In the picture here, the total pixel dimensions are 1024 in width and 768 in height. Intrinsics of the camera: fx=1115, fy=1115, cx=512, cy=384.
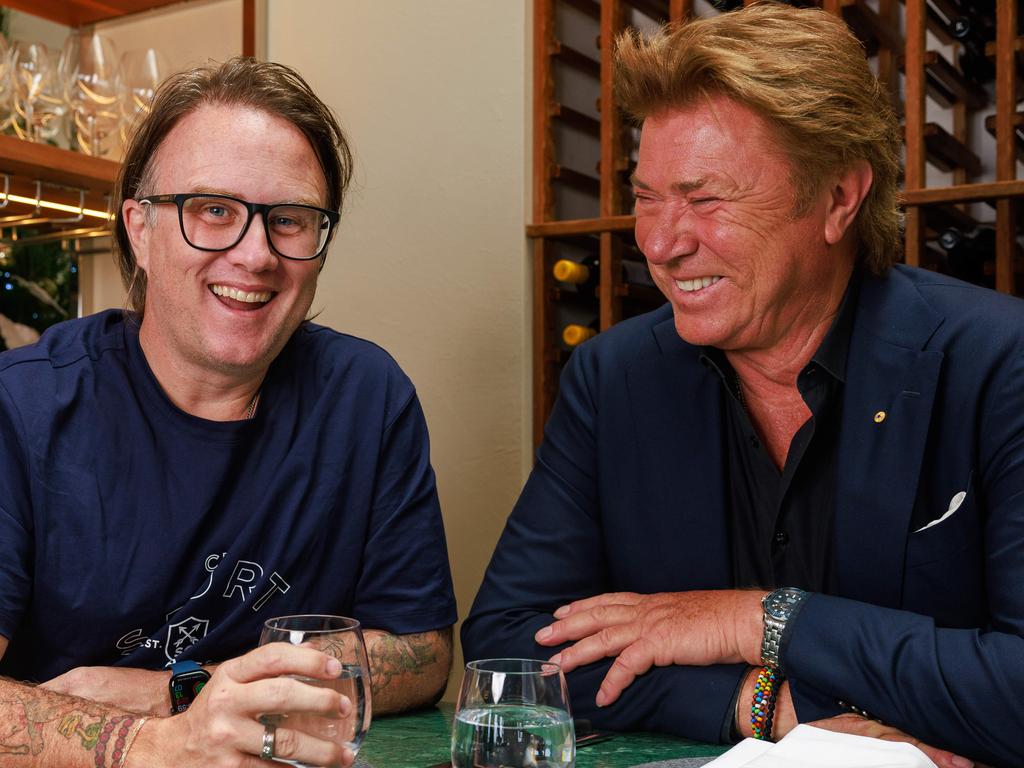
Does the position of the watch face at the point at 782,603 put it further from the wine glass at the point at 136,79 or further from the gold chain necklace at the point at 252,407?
the wine glass at the point at 136,79

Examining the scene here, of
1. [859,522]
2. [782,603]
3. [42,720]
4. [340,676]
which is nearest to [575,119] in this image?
[859,522]

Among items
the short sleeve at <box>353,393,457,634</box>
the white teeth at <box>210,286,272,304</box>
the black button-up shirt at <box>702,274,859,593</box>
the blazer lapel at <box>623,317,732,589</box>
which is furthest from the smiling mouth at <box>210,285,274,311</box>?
the black button-up shirt at <box>702,274,859,593</box>

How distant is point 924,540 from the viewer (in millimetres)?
1370

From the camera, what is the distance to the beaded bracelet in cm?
122

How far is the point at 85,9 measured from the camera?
9.20ft

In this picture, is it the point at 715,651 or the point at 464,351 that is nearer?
the point at 715,651

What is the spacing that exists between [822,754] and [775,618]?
0.35m

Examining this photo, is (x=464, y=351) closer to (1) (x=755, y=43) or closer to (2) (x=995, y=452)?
(1) (x=755, y=43)

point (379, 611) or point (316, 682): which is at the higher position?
point (316, 682)

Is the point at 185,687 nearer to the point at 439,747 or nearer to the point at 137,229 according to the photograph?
the point at 439,747

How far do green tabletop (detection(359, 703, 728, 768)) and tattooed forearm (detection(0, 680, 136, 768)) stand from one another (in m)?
0.24

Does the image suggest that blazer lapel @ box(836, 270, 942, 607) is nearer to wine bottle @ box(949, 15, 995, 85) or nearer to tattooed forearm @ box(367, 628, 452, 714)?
tattooed forearm @ box(367, 628, 452, 714)


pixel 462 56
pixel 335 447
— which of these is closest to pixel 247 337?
pixel 335 447

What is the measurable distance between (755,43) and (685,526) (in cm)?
65
